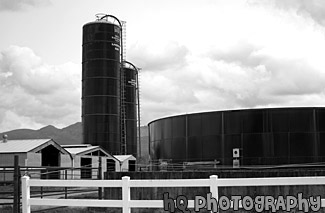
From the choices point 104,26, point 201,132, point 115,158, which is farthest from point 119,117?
point 201,132

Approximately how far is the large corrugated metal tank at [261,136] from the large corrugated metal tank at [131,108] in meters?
Result: 26.9

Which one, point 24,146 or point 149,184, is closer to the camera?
point 149,184

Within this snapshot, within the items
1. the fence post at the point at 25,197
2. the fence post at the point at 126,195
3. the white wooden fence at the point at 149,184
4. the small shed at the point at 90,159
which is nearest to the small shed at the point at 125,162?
the small shed at the point at 90,159

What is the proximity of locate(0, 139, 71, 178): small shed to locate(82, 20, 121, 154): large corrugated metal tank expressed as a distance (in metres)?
12.4

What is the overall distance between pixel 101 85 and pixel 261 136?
2512cm

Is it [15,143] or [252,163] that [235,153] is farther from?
[15,143]

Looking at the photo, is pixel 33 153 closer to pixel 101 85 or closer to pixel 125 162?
pixel 101 85

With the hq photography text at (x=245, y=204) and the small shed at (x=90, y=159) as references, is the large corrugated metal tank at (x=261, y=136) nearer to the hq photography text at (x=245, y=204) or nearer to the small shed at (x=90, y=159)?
the small shed at (x=90, y=159)

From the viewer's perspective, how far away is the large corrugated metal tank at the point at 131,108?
2411 inches

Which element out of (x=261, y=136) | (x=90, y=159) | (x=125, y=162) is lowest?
(x=125, y=162)

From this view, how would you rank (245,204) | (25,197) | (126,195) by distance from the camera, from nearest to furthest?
(245,204) → (126,195) → (25,197)

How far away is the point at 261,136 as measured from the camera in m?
32.5

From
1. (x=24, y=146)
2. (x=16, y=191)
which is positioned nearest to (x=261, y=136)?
(x=24, y=146)

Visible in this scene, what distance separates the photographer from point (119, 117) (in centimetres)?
5538
